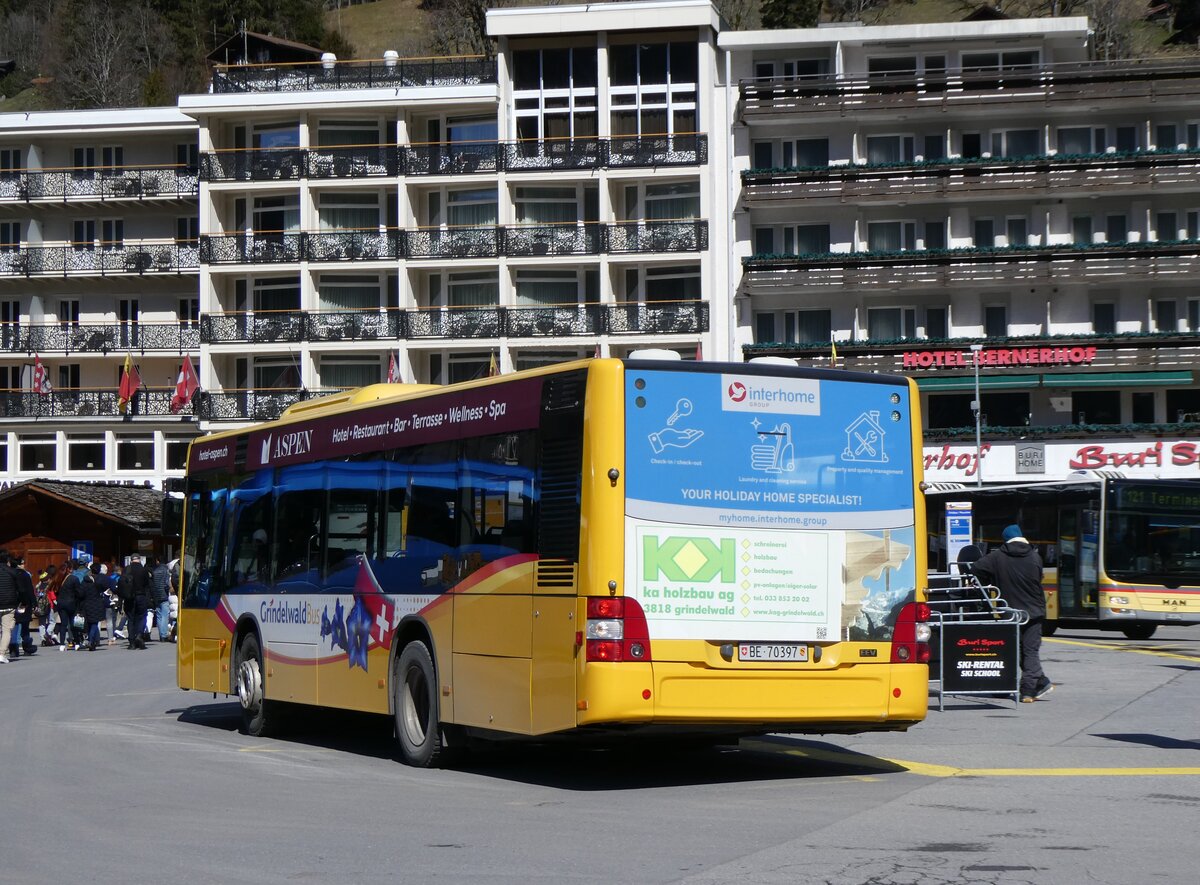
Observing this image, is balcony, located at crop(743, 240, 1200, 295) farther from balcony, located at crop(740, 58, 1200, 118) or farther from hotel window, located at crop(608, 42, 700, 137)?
hotel window, located at crop(608, 42, 700, 137)

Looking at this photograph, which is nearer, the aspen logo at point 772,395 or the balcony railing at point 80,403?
the aspen logo at point 772,395

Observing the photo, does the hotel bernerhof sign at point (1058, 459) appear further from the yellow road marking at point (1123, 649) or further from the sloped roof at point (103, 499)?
the sloped roof at point (103, 499)

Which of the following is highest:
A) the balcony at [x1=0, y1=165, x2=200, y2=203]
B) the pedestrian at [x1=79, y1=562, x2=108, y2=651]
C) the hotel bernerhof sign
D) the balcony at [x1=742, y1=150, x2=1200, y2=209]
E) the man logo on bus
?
the balcony at [x1=0, y1=165, x2=200, y2=203]

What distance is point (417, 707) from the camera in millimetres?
14477

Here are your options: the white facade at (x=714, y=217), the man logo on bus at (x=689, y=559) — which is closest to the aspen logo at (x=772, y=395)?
the man logo on bus at (x=689, y=559)

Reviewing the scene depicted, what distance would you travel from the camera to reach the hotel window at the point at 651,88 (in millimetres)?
65000

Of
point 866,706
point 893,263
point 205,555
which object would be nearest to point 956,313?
point 893,263

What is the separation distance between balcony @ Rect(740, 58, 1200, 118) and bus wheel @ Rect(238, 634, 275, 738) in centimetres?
4698

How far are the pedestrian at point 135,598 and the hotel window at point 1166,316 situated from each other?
38.9 meters

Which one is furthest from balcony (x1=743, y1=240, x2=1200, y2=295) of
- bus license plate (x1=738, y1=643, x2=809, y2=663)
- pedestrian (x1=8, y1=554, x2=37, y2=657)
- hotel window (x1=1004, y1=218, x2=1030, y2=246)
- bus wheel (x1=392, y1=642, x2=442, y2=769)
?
bus license plate (x1=738, y1=643, x2=809, y2=663)

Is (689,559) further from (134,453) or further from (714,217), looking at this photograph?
(134,453)

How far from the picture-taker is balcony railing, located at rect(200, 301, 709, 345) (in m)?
62.9

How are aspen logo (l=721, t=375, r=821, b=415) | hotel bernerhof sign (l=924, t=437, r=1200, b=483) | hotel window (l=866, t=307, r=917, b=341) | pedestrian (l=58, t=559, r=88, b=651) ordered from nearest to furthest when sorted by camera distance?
1. aspen logo (l=721, t=375, r=821, b=415)
2. pedestrian (l=58, t=559, r=88, b=651)
3. hotel bernerhof sign (l=924, t=437, r=1200, b=483)
4. hotel window (l=866, t=307, r=917, b=341)

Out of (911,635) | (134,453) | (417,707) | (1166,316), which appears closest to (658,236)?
(1166,316)
